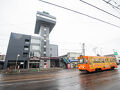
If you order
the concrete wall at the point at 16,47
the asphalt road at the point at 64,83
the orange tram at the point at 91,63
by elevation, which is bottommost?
the asphalt road at the point at 64,83

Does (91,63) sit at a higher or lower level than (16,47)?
lower

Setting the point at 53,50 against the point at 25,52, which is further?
the point at 53,50

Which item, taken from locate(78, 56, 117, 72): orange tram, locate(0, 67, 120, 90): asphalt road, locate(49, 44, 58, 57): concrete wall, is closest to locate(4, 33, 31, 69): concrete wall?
locate(49, 44, 58, 57): concrete wall

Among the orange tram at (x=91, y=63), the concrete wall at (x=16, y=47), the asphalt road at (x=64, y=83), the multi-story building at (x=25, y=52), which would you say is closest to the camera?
the asphalt road at (x=64, y=83)

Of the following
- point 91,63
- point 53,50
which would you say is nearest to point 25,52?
point 53,50

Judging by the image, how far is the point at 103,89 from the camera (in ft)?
15.3

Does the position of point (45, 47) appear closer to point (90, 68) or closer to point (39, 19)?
point (39, 19)

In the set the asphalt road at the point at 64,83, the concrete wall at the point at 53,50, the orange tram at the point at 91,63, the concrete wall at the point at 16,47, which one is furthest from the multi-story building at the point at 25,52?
the asphalt road at the point at 64,83

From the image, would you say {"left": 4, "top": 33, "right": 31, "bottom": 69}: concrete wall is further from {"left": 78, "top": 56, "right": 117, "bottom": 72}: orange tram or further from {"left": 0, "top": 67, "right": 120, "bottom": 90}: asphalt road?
{"left": 78, "top": 56, "right": 117, "bottom": 72}: orange tram

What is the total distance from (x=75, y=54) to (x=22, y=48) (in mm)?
29889

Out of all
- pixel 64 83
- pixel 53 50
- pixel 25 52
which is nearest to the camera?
pixel 64 83

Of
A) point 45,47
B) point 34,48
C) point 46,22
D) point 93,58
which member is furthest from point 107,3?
point 46,22

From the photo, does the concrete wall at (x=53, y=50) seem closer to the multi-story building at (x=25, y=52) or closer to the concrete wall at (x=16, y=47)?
the multi-story building at (x=25, y=52)

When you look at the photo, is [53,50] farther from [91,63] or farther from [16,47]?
[91,63]
